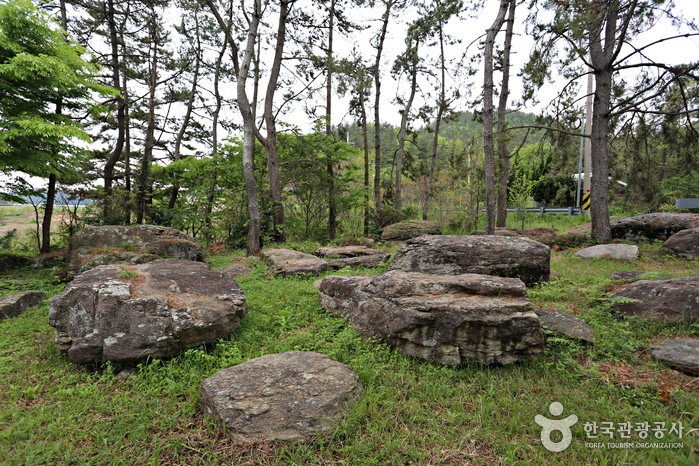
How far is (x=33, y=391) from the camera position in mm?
2916

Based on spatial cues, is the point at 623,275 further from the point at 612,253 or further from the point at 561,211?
the point at 561,211

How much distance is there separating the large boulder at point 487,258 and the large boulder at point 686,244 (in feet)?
14.8

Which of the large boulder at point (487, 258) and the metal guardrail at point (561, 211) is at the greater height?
the metal guardrail at point (561, 211)

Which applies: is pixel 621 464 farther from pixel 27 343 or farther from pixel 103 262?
pixel 103 262

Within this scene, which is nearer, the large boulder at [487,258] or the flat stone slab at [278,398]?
the flat stone slab at [278,398]

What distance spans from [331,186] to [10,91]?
10498 mm

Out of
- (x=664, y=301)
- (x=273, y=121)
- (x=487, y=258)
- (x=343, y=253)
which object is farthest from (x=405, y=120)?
(x=664, y=301)

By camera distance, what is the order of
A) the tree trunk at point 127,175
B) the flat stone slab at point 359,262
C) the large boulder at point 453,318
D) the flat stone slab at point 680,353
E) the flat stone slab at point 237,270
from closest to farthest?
the flat stone slab at point 680,353 → the large boulder at point 453,318 → the flat stone slab at point 237,270 → the flat stone slab at point 359,262 → the tree trunk at point 127,175

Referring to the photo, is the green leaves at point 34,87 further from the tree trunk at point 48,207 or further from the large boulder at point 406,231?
the large boulder at point 406,231

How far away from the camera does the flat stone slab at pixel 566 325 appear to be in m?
3.60

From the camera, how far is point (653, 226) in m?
9.26

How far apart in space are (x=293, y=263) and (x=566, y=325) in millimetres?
5915

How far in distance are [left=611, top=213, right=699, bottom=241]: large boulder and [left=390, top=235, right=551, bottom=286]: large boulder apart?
6454 millimetres

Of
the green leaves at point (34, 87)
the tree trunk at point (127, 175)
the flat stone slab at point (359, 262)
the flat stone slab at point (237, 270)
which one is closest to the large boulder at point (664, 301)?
the flat stone slab at point (359, 262)
